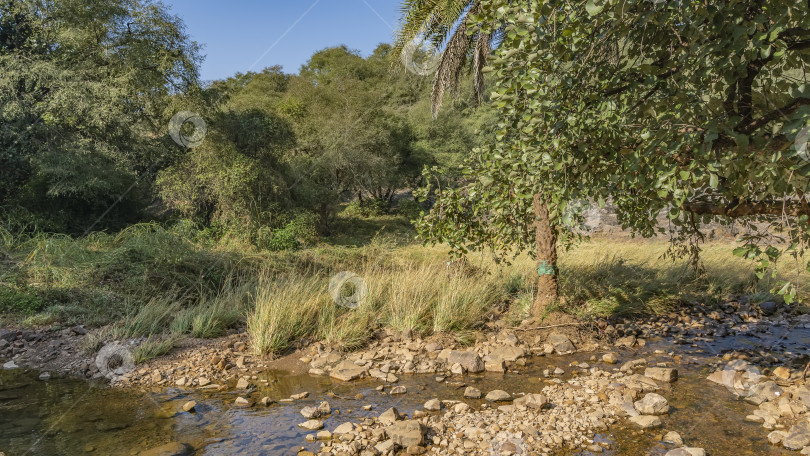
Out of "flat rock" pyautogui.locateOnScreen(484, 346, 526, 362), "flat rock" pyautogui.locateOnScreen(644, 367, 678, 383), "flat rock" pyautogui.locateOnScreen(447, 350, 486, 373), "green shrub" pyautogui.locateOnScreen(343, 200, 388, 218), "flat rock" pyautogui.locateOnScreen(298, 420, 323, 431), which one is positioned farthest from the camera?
"green shrub" pyautogui.locateOnScreen(343, 200, 388, 218)

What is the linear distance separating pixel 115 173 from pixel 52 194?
153 centimetres

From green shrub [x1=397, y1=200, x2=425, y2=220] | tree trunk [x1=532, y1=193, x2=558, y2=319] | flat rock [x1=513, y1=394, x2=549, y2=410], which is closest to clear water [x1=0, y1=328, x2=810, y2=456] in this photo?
flat rock [x1=513, y1=394, x2=549, y2=410]

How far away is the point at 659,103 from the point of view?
333 centimetres

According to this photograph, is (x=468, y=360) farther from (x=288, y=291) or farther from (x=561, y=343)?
(x=288, y=291)

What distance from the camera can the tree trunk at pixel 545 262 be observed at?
23.5 ft

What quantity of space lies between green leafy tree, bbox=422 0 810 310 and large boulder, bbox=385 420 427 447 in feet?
Answer: 6.79

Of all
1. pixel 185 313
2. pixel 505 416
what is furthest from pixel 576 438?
pixel 185 313

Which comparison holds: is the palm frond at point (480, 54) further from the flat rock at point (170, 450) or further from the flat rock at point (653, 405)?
the flat rock at point (170, 450)

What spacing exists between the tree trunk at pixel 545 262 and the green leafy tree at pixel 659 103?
2870 millimetres

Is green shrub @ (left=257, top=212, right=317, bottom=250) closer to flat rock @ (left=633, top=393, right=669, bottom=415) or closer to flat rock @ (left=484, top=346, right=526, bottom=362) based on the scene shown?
flat rock @ (left=484, top=346, right=526, bottom=362)

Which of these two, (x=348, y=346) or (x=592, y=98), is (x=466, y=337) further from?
(x=592, y=98)

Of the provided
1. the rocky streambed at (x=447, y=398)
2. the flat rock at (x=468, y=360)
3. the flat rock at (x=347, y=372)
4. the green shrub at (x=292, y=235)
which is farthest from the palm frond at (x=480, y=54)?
the green shrub at (x=292, y=235)

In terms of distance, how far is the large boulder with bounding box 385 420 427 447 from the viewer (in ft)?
13.7

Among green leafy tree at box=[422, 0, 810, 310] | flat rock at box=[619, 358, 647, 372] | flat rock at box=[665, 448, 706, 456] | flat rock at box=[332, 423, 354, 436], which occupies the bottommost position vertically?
flat rock at box=[619, 358, 647, 372]
